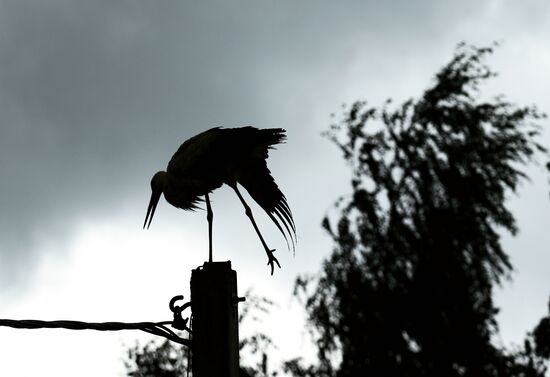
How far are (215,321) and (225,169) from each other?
356 cm

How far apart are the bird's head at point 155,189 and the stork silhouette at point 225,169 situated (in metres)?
0.01

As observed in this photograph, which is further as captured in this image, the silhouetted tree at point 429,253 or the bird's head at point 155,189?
the silhouetted tree at point 429,253

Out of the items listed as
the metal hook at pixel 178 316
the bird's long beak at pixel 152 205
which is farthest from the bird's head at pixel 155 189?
the metal hook at pixel 178 316

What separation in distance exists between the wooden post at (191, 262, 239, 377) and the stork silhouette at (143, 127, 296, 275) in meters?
3.09

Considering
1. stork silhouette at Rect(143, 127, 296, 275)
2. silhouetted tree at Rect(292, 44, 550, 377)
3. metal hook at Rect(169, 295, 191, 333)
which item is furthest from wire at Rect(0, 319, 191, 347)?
silhouetted tree at Rect(292, 44, 550, 377)

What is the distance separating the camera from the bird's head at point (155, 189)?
261 inches

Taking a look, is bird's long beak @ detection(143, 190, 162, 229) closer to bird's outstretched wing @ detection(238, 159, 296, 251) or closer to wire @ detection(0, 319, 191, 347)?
bird's outstretched wing @ detection(238, 159, 296, 251)

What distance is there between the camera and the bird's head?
6.63 m

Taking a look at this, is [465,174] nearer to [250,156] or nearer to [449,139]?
[449,139]

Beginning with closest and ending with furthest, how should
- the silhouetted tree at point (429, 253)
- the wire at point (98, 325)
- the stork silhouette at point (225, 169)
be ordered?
the wire at point (98, 325), the stork silhouette at point (225, 169), the silhouetted tree at point (429, 253)

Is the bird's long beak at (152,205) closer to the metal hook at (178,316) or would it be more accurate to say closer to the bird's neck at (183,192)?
the bird's neck at (183,192)

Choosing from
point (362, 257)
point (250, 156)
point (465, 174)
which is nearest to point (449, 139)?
point (465, 174)

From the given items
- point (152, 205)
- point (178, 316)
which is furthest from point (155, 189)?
point (178, 316)

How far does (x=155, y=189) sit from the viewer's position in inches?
267
